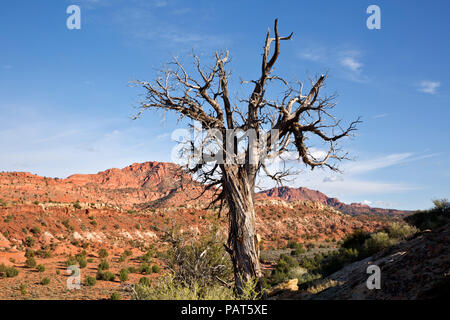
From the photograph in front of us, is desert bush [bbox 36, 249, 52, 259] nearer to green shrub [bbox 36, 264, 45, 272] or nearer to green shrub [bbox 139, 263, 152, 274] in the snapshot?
green shrub [bbox 36, 264, 45, 272]

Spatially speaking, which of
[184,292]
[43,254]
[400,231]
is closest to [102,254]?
[43,254]

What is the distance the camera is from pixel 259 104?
904 centimetres

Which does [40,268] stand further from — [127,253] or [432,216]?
[432,216]

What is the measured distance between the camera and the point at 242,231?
26.9 ft

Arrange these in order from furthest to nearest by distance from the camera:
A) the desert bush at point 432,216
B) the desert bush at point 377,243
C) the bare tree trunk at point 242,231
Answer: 1. the desert bush at point 432,216
2. the desert bush at point 377,243
3. the bare tree trunk at point 242,231

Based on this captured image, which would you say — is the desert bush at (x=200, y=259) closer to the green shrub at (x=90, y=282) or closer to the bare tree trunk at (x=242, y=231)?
the bare tree trunk at (x=242, y=231)

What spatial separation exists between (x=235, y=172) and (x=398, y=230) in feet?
51.5

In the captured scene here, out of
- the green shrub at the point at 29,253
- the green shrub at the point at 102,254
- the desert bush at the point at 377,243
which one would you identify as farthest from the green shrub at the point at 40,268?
the desert bush at the point at 377,243

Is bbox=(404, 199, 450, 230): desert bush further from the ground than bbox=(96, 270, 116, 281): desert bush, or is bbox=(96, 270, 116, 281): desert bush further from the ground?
bbox=(404, 199, 450, 230): desert bush

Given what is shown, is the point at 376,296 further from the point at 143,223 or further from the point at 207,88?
the point at 143,223

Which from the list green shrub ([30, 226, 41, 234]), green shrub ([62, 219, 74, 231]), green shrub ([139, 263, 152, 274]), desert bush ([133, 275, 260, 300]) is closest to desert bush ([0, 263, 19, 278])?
green shrub ([139, 263, 152, 274])

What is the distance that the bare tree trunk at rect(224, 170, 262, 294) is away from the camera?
8.05 meters

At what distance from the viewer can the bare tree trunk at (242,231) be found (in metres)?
8.05
